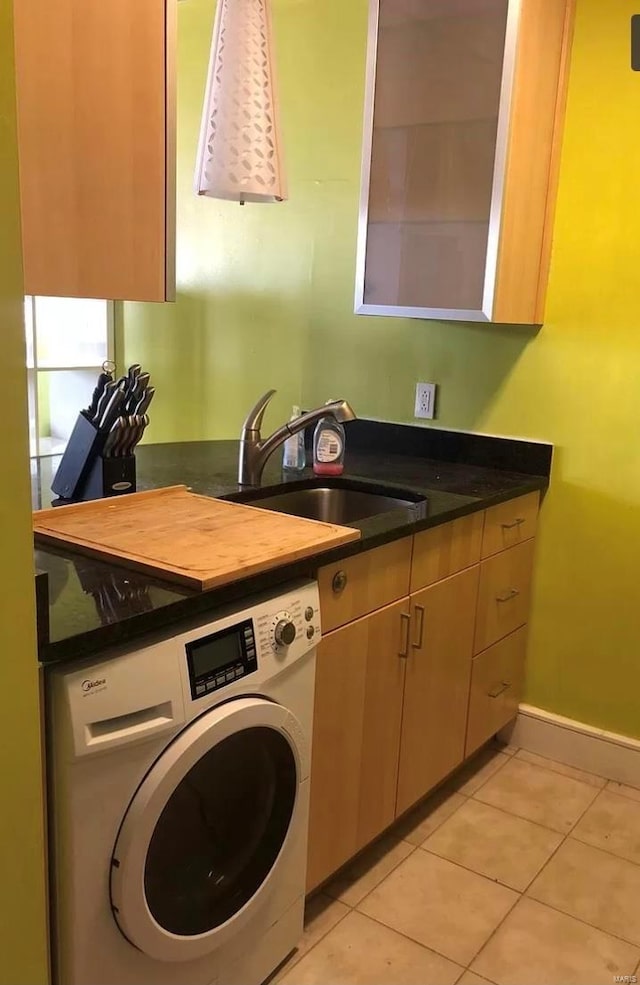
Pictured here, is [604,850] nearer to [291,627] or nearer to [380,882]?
[380,882]

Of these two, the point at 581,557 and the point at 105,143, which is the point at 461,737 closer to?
the point at 581,557

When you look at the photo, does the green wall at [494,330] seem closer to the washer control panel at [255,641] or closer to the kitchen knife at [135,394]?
the kitchen knife at [135,394]

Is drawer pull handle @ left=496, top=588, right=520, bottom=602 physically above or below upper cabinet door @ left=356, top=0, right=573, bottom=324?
below

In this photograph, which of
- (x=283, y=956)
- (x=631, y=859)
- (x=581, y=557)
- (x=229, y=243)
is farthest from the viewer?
(x=229, y=243)

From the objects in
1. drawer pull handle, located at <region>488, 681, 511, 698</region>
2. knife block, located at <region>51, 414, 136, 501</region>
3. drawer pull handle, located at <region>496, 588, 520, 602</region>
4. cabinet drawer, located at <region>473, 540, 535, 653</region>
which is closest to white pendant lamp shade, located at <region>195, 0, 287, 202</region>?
knife block, located at <region>51, 414, 136, 501</region>

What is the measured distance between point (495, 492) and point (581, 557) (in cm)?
45

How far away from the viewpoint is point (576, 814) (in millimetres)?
2354

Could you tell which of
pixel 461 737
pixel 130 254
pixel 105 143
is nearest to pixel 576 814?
pixel 461 737

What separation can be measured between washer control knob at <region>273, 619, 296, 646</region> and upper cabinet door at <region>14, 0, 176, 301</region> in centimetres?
65

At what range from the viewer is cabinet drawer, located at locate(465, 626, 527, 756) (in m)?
2.40

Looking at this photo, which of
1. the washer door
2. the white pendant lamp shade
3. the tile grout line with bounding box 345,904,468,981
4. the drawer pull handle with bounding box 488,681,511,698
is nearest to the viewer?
the washer door

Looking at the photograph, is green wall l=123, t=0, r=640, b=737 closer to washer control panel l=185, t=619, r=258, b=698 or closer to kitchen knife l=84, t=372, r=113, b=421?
kitchen knife l=84, t=372, r=113, b=421

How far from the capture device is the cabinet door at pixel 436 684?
205 centimetres

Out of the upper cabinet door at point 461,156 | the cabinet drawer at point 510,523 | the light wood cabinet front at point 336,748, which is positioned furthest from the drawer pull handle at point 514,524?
the light wood cabinet front at point 336,748
